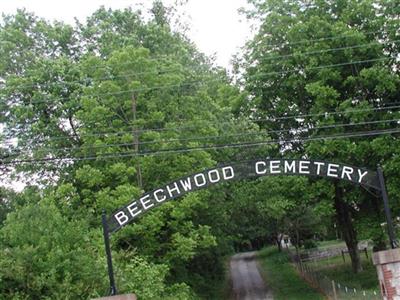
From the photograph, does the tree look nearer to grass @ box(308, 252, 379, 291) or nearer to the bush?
grass @ box(308, 252, 379, 291)

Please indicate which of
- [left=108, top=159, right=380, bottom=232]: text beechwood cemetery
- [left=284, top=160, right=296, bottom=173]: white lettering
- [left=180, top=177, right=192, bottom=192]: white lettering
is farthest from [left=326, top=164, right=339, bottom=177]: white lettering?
[left=180, top=177, right=192, bottom=192]: white lettering

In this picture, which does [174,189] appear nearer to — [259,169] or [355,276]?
[259,169]

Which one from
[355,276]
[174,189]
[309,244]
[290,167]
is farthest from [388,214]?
[309,244]

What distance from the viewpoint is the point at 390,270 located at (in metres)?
13.6

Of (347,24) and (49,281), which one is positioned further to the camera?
(347,24)

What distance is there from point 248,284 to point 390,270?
88.1 feet

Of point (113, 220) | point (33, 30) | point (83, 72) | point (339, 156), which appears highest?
A: point (33, 30)

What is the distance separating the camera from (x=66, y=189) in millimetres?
22719

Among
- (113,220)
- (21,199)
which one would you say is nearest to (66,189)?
(21,199)

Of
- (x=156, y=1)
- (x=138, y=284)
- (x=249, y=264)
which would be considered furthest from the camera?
(x=249, y=264)

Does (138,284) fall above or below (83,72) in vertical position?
below

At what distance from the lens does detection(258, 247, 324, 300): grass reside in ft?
99.2

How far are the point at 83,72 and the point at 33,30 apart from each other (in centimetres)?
537

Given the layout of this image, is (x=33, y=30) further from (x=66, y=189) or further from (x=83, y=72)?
(x=66, y=189)
